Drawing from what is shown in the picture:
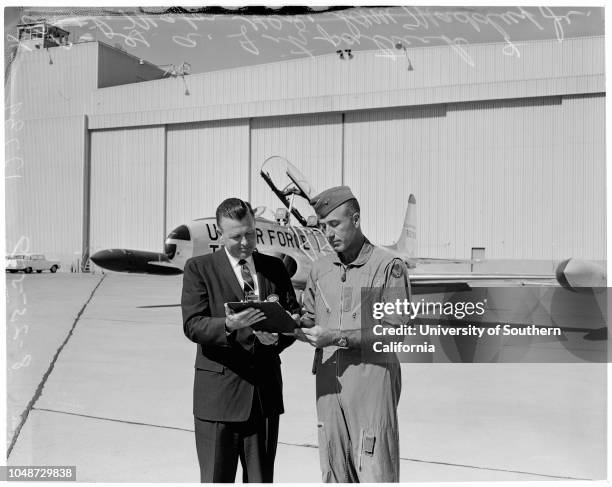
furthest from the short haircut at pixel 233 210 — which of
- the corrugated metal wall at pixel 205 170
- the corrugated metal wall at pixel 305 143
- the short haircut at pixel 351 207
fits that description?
the corrugated metal wall at pixel 305 143

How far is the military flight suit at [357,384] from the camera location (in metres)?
2.51

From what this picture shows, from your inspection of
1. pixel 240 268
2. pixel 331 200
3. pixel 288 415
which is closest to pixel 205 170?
pixel 288 415

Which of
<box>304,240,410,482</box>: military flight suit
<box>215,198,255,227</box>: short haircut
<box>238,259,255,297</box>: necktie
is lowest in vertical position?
<box>304,240,410,482</box>: military flight suit

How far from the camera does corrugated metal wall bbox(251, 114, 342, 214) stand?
14.7m

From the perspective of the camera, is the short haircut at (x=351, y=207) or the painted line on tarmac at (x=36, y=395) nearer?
the short haircut at (x=351, y=207)

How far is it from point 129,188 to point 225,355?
11452 millimetres

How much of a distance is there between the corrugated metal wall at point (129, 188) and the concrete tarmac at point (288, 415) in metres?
3.86

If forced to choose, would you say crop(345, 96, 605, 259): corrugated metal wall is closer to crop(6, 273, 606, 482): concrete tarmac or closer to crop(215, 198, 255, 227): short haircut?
crop(6, 273, 606, 482): concrete tarmac

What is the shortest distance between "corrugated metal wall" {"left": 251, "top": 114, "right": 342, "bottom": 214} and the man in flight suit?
11.6m

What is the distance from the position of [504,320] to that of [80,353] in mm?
6634

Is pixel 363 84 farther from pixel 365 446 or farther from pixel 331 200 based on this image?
pixel 365 446

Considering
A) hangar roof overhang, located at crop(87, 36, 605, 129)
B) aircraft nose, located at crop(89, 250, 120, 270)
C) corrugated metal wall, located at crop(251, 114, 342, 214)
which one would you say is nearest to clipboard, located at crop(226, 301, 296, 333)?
hangar roof overhang, located at crop(87, 36, 605, 129)

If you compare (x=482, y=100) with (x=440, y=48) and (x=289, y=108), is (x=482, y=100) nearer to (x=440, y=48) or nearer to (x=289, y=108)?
(x=289, y=108)

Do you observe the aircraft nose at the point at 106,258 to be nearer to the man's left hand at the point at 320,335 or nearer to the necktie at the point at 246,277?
the necktie at the point at 246,277
